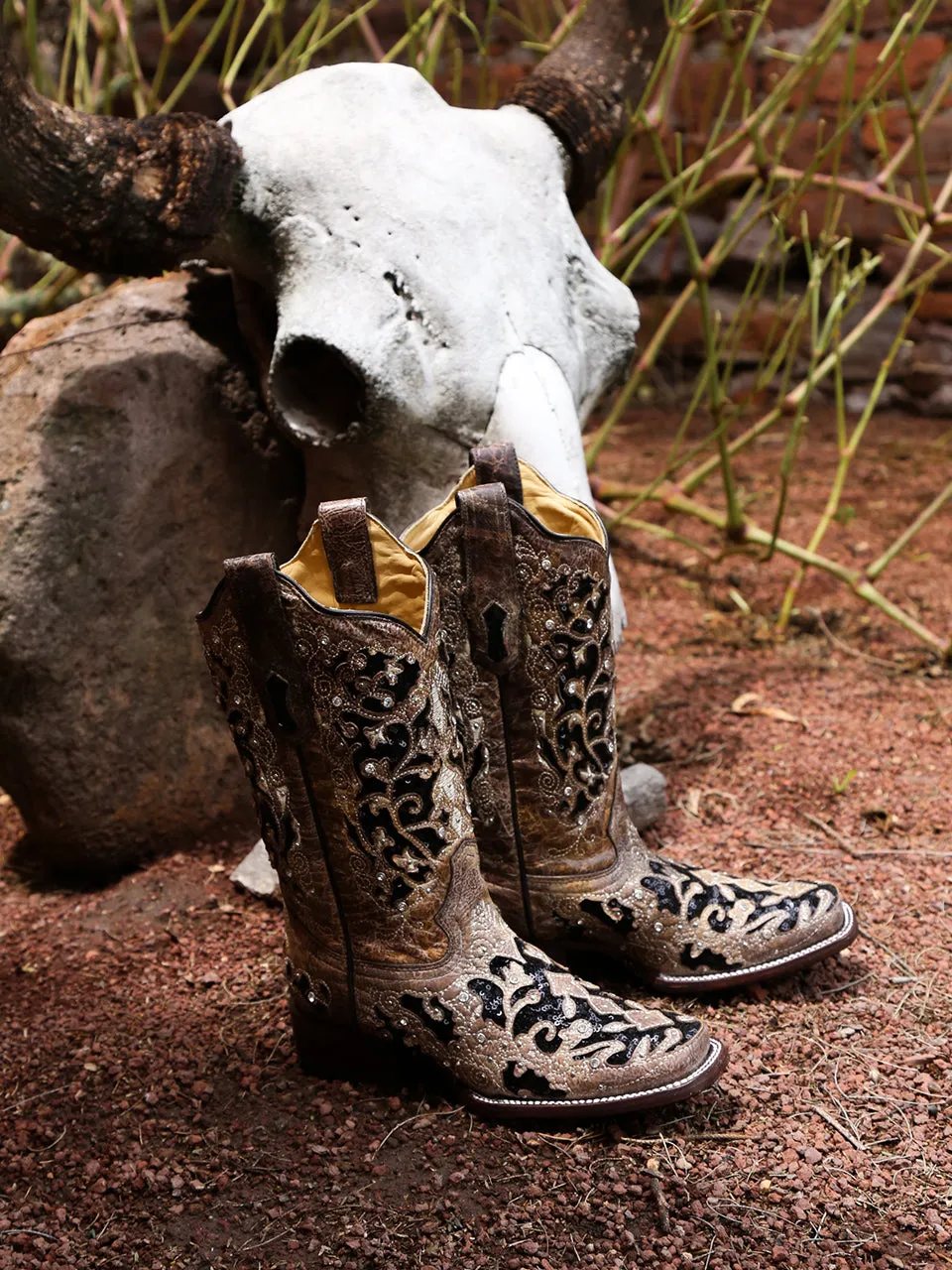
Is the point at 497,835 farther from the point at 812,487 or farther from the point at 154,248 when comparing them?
the point at 812,487

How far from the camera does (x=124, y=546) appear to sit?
1893 millimetres

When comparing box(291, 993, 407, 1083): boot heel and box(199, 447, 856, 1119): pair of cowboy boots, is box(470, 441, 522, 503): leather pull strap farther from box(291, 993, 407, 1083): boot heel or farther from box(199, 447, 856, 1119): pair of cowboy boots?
box(291, 993, 407, 1083): boot heel

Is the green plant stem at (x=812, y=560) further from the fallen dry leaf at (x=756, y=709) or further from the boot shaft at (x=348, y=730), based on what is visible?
the boot shaft at (x=348, y=730)

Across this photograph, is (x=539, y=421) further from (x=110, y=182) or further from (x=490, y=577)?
(x=110, y=182)

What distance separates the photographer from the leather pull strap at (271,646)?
1.27 m

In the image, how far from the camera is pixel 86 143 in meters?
1.54

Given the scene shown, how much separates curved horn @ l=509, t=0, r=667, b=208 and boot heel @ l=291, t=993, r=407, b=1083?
4.23 ft

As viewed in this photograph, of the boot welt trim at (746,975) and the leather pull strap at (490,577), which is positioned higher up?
the leather pull strap at (490,577)

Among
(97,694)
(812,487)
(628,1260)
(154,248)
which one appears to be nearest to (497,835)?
(628,1260)

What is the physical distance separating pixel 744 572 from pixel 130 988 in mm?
2039

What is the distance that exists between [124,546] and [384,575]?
666 millimetres
